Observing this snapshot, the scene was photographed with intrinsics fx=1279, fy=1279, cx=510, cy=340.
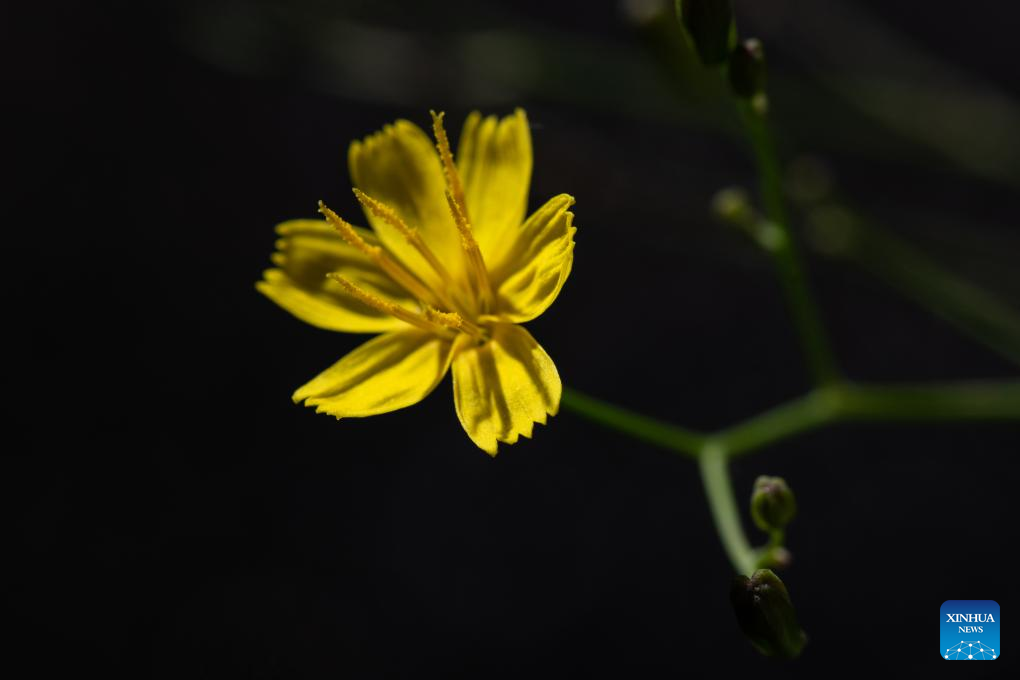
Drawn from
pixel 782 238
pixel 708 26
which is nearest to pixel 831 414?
pixel 782 238

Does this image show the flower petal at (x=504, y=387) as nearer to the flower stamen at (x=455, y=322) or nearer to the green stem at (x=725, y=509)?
the flower stamen at (x=455, y=322)

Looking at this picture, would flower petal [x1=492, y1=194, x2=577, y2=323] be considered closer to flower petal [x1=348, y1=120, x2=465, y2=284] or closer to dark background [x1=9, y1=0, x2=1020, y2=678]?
flower petal [x1=348, y1=120, x2=465, y2=284]

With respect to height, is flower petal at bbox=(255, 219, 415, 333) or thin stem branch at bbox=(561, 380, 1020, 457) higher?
flower petal at bbox=(255, 219, 415, 333)

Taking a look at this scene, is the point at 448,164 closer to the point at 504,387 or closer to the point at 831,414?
the point at 504,387

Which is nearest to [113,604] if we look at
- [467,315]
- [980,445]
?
[467,315]

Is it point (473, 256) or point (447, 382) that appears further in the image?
point (447, 382)

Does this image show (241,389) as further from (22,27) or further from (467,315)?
(467,315)

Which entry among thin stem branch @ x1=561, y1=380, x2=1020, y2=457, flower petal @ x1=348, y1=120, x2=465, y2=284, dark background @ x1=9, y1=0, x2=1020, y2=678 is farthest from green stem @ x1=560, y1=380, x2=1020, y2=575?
dark background @ x1=9, y1=0, x2=1020, y2=678
